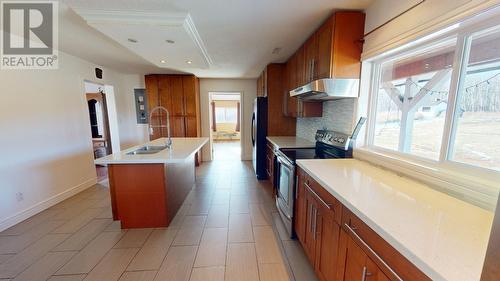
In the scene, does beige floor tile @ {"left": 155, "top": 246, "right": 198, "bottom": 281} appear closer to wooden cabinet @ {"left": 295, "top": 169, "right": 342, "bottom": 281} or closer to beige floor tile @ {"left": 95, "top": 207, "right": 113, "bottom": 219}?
wooden cabinet @ {"left": 295, "top": 169, "right": 342, "bottom": 281}

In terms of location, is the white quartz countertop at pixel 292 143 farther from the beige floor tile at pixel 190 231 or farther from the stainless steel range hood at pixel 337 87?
the beige floor tile at pixel 190 231

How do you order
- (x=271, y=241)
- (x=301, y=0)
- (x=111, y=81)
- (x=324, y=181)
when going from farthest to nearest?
1. (x=111, y=81)
2. (x=271, y=241)
3. (x=301, y=0)
4. (x=324, y=181)

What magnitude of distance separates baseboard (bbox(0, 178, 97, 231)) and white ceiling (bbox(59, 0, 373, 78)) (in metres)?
2.25

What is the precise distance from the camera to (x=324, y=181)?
1372 mm

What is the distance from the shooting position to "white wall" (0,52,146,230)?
7.74ft

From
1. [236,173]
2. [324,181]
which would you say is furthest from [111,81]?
[324,181]

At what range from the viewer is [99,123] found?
5.45m

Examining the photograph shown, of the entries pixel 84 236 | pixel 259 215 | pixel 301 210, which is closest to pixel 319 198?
pixel 301 210

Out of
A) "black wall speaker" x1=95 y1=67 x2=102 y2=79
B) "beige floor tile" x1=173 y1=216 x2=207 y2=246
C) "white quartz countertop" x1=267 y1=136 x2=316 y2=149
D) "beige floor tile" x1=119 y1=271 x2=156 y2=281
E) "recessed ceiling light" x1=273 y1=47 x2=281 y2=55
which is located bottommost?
"beige floor tile" x1=119 y1=271 x2=156 y2=281

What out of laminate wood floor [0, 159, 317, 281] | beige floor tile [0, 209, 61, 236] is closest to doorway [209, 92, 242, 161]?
laminate wood floor [0, 159, 317, 281]

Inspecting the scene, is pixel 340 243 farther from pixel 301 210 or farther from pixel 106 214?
pixel 106 214

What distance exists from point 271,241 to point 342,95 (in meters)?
1.69

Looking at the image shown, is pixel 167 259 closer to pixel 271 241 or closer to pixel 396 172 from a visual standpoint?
pixel 271 241

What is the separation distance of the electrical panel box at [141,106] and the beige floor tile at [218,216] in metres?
3.46
